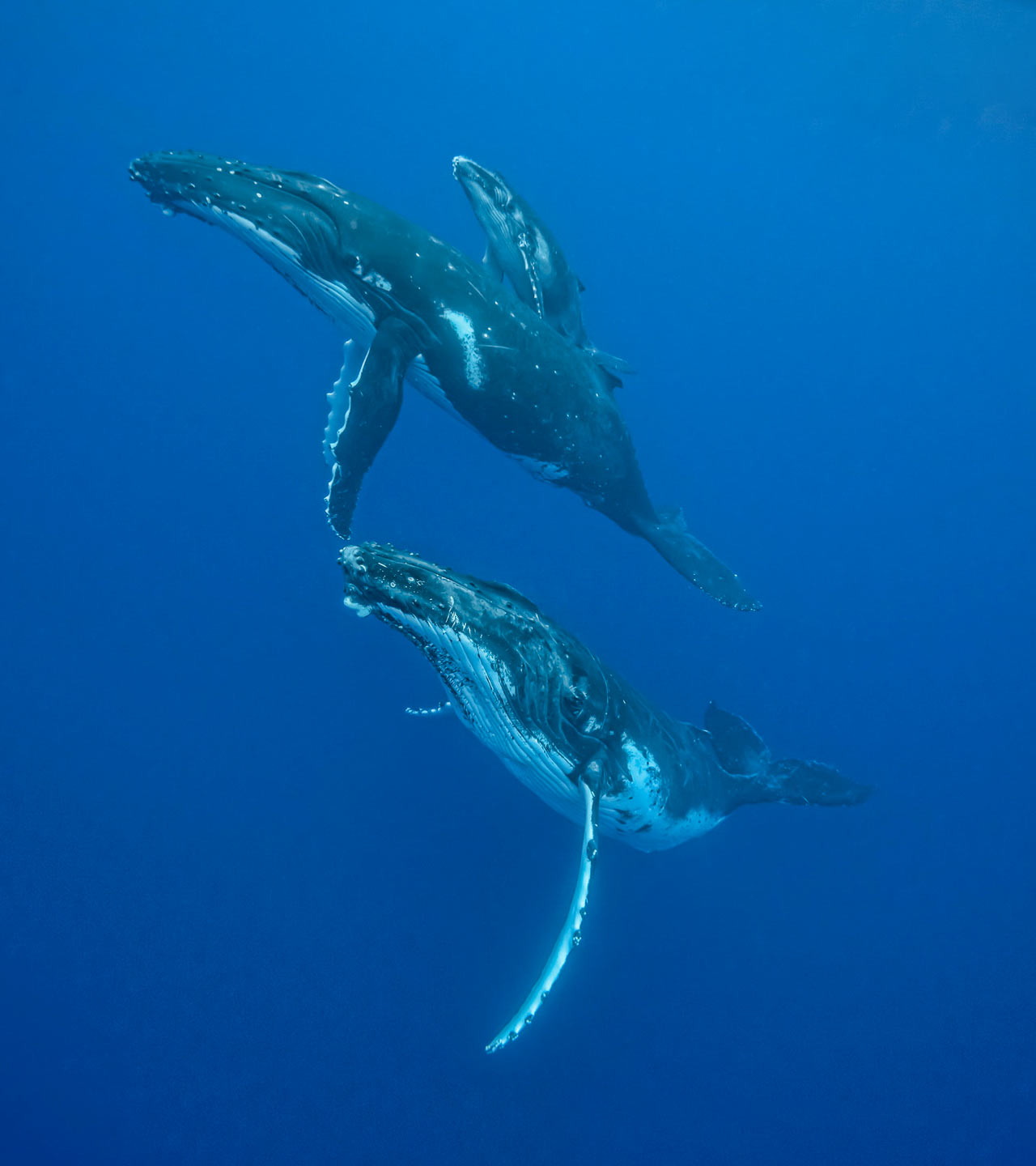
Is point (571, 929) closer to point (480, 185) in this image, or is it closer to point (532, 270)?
point (532, 270)

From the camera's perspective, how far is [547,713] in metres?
5.19

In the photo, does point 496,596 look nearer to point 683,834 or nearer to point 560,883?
point 683,834

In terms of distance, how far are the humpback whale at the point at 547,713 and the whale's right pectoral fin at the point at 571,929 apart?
0.01 meters

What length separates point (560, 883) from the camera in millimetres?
10188

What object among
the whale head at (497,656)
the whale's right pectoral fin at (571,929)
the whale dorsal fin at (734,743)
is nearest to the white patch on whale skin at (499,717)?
the whale head at (497,656)

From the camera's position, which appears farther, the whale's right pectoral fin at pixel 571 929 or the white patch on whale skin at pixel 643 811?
the white patch on whale skin at pixel 643 811

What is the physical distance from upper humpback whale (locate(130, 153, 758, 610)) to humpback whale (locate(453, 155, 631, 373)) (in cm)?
92

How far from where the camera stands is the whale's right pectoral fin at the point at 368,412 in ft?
25.2

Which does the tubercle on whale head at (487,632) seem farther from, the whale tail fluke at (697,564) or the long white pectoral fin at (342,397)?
the whale tail fluke at (697,564)

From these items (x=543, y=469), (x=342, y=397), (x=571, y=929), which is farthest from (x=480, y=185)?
(x=571, y=929)

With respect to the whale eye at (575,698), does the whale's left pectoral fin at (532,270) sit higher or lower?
higher

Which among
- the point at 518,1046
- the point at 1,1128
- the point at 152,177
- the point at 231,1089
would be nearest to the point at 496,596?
the point at 152,177

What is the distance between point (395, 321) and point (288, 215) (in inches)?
53.7

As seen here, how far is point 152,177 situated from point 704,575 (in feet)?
26.1
